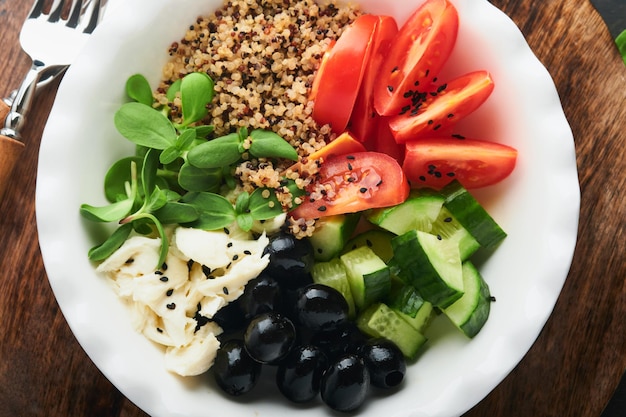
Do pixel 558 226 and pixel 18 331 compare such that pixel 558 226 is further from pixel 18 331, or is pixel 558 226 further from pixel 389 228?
pixel 18 331

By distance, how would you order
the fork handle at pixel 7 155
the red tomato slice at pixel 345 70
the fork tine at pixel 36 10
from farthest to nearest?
the fork tine at pixel 36 10
the fork handle at pixel 7 155
the red tomato slice at pixel 345 70

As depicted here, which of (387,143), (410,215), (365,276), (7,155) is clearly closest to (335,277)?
(365,276)

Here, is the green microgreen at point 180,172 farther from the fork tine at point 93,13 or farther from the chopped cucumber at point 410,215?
the fork tine at point 93,13

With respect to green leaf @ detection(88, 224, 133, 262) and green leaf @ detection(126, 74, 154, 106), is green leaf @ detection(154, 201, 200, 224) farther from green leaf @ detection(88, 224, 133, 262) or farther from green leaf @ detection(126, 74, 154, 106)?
green leaf @ detection(126, 74, 154, 106)

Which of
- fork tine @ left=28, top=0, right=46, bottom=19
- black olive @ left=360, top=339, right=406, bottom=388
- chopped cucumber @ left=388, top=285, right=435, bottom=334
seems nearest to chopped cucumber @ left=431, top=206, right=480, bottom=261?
chopped cucumber @ left=388, top=285, right=435, bottom=334

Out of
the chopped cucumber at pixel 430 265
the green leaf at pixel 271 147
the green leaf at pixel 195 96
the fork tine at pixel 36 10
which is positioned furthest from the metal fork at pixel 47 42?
the chopped cucumber at pixel 430 265

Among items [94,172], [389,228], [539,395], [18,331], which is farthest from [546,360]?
[18,331]
